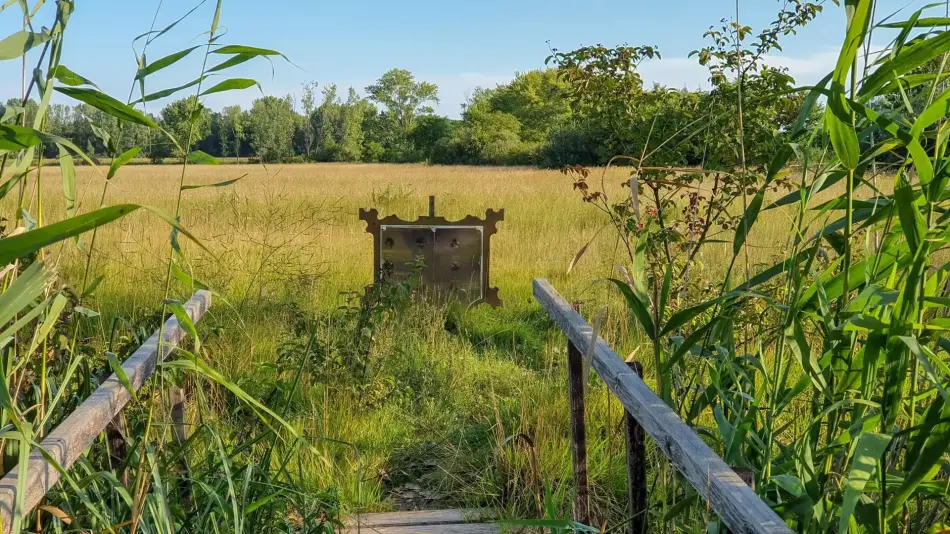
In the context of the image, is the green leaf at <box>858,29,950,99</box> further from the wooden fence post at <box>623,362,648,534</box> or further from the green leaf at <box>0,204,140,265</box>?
the green leaf at <box>0,204,140,265</box>

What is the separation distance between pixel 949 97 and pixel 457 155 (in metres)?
52.0

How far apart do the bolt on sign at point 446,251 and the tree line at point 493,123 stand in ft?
4.12

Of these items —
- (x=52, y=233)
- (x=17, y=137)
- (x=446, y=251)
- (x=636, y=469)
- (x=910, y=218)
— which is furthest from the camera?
(x=446, y=251)

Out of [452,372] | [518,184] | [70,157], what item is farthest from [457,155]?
[70,157]

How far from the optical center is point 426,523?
3.16 m

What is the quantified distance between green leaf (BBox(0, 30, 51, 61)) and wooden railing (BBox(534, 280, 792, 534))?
114cm

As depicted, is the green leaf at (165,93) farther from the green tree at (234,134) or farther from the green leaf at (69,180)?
the green tree at (234,134)

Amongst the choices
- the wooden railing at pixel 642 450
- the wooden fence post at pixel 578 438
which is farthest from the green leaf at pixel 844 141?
the wooden fence post at pixel 578 438

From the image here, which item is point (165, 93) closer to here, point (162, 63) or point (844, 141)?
point (162, 63)

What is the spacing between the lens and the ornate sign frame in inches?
275

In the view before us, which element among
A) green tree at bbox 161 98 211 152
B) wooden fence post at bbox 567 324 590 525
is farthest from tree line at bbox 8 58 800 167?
Answer: wooden fence post at bbox 567 324 590 525

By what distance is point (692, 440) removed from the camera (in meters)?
1.31

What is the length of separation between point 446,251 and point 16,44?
6036 millimetres

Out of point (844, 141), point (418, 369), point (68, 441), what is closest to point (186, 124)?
point (68, 441)
